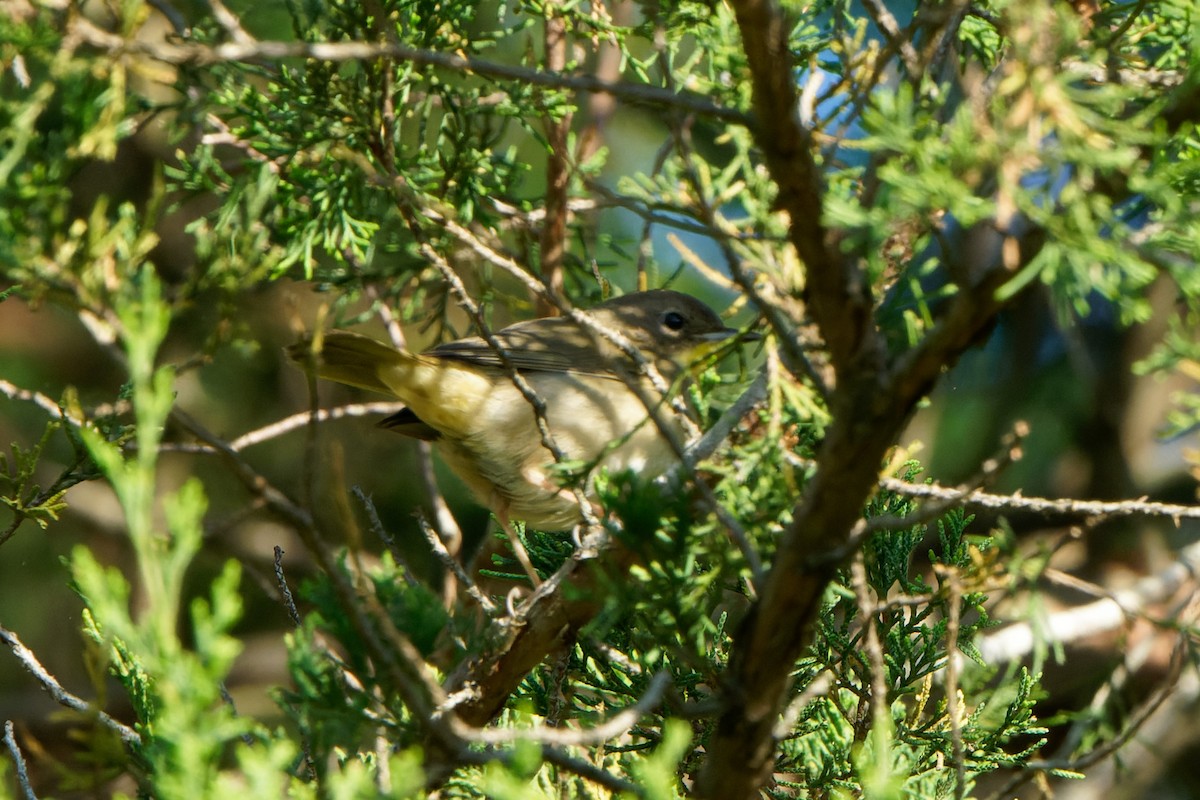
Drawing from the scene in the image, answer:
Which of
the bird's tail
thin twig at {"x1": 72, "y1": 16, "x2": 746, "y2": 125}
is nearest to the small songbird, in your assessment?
the bird's tail

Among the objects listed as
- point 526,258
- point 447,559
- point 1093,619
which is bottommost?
point 1093,619

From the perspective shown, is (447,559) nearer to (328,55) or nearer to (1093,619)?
(328,55)

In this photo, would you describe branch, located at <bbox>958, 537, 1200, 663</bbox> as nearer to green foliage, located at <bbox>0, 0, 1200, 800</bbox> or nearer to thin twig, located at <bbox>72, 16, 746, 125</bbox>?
green foliage, located at <bbox>0, 0, 1200, 800</bbox>

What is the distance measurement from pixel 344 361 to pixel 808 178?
2681 mm

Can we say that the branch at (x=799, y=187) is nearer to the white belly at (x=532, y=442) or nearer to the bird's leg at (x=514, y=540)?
the bird's leg at (x=514, y=540)

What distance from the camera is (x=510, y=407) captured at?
14.2 ft

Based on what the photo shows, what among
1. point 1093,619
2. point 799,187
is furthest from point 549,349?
point 799,187

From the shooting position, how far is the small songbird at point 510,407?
4.10 m

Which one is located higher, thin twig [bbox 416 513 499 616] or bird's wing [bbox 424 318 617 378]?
thin twig [bbox 416 513 499 616]

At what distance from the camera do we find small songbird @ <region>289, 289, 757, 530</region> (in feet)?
13.4

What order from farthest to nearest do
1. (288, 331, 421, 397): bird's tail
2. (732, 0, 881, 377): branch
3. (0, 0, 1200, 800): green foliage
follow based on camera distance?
(288, 331, 421, 397): bird's tail, (732, 0, 881, 377): branch, (0, 0, 1200, 800): green foliage

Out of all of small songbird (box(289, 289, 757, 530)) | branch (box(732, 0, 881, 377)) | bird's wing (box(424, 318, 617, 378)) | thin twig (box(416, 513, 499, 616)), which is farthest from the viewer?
bird's wing (box(424, 318, 617, 378))

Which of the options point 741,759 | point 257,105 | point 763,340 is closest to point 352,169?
point 257,105

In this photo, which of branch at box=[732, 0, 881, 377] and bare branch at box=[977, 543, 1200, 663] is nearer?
branch at box=[732, 0, 881, 377]
